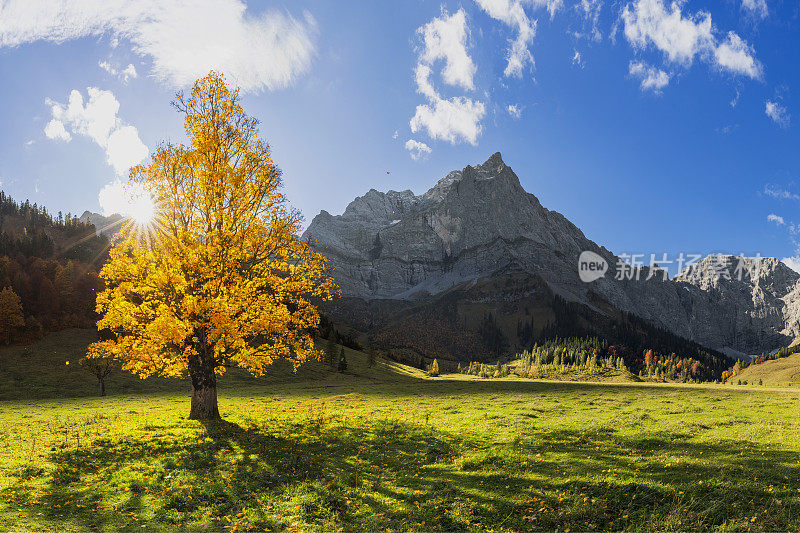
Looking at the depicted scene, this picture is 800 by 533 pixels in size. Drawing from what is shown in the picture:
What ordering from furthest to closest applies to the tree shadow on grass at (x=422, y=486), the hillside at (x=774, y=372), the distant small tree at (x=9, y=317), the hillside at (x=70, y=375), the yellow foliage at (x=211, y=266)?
the hillside at (x=774, y=372) < the distant small tree at (x=9, y=317) < the hillside at (x=70, y=375) < the yellow foliage at (x=211, y=266) < the tree shadow on grass at (x=422, y=486)

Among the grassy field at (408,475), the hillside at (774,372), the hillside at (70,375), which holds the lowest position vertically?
the hillside at (774,372)

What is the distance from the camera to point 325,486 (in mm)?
13977

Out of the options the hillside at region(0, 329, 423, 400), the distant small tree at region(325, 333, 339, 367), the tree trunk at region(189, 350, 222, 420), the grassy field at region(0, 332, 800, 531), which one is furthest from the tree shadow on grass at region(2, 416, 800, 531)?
the distant small tree at region(325, 333, 339, 367)

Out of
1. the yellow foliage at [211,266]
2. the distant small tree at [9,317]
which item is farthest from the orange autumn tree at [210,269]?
the distant small tree at [9,317]

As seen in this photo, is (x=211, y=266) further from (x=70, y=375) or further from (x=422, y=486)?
(x=70, y=375)

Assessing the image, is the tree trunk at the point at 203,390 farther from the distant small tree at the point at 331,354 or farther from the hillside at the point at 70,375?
the distant small tree at the point at 331,354

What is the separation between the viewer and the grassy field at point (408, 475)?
36.8 feet

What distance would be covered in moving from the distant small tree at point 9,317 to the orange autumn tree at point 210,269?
87.9 m

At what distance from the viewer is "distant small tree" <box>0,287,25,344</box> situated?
82938mm

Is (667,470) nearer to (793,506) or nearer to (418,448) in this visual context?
(793,506)

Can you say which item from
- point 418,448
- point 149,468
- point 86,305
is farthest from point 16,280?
point 418,448

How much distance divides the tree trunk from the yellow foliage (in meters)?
0.18

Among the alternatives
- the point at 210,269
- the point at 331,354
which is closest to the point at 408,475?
the point at 210,269

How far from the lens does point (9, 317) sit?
83.4 metres
